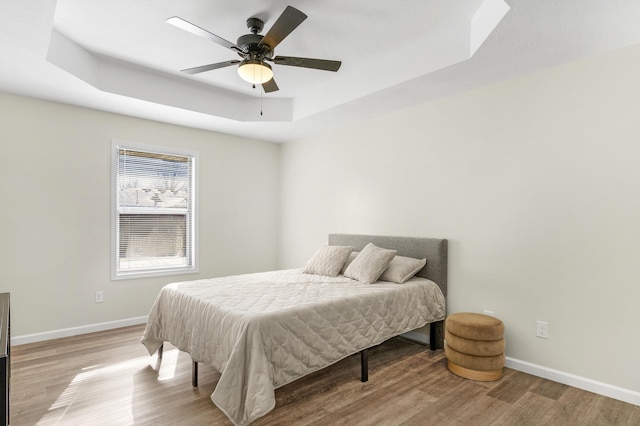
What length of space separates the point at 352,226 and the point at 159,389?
2.68 m

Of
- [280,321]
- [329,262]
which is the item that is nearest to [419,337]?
[329,262]

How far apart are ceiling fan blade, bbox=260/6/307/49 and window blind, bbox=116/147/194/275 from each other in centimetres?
265

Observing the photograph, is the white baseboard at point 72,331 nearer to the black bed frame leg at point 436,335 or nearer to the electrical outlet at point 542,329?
→ the black bed frame leg at point 436,335

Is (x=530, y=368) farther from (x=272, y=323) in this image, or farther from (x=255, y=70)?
(x=255, y=70)

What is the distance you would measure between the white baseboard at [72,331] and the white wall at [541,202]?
3.18m

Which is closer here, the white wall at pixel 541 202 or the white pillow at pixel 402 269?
the white wall at pixel 541 202

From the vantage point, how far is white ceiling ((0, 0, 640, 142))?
84.3 inches

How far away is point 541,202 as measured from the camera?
2744 millimetres

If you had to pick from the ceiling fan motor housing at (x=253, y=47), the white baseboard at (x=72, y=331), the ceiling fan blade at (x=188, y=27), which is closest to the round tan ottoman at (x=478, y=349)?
the ceiling fan motor housing at (x=253, y=47)

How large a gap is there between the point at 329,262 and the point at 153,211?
2.36 meters

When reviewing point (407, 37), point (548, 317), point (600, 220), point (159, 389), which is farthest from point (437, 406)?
point (407, 37)

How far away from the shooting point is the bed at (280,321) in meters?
1.96

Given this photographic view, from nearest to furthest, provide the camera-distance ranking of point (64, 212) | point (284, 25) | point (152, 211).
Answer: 1. point (284, 25)
2. point (64, 212)
3. point (152, 211)

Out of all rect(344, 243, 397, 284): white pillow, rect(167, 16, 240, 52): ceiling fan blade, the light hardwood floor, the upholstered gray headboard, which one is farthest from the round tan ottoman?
rect(167, 16, 240, 52): ceiling fan blade
